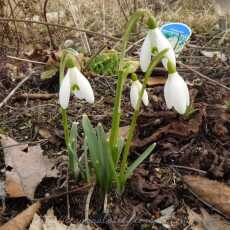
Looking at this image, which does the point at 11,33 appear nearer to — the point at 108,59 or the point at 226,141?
the point at 108,59

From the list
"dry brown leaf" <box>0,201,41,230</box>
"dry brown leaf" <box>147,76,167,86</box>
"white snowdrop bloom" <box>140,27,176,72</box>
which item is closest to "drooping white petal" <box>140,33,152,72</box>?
"white snowdrop bloom" <box>140,27,176,72</box>

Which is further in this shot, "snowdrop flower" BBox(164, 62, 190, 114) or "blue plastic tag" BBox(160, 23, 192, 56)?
"blue plastic tag" BBox(160, 23, 192, 56)

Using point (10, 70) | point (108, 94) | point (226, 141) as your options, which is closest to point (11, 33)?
point (10, 70)

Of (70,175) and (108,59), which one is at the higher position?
(108,59)

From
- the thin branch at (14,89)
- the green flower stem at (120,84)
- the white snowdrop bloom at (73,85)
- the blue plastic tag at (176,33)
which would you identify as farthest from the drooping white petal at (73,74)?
the blue plastic tag at (176,33)

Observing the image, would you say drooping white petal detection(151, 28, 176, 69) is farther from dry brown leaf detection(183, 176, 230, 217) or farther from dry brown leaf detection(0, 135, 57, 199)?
dry brown leaf detection(0, 135, 57, 199)

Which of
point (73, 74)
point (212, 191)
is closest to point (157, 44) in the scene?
point (73, 74)

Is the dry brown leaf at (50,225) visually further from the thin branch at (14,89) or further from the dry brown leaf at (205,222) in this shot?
the thin branch at (14,89)
